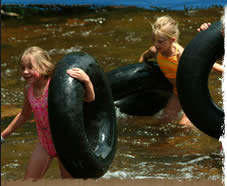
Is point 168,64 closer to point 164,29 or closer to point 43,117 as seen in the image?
point 164,29

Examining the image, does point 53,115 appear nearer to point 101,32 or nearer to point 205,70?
point 205,70

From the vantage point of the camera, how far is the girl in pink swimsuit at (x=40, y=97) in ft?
13.9

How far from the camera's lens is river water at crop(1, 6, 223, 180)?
17.0ft

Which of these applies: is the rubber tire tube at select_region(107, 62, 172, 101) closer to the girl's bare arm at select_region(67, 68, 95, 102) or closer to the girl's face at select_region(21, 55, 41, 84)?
the girl's bare arm at select_region(67, 68, 95, 102)

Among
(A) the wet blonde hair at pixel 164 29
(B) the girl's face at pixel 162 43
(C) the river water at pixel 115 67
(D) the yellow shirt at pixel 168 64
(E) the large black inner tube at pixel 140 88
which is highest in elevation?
(A) the wet blonde hair at pixel 164 29

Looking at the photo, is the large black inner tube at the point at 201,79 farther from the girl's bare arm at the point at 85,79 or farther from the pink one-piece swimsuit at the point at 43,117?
the pink one-piece swimsuit at the point at 43,117

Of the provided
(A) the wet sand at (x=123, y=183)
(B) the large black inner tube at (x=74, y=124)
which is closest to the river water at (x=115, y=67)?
(B) the large black inner tube at (x=74, y=124)

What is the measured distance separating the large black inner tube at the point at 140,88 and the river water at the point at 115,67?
13 cm

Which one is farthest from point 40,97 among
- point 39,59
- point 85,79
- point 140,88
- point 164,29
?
point 140,88

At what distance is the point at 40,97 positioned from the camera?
4.34 meters

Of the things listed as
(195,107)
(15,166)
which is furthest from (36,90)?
(195,107)

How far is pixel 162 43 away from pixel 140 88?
0.73 meters

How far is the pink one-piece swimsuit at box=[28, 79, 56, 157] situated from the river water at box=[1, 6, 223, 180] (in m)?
0.67

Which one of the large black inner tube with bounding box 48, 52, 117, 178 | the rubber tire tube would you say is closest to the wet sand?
the large black inner tube with bounding box 48, 52, 117, 178
